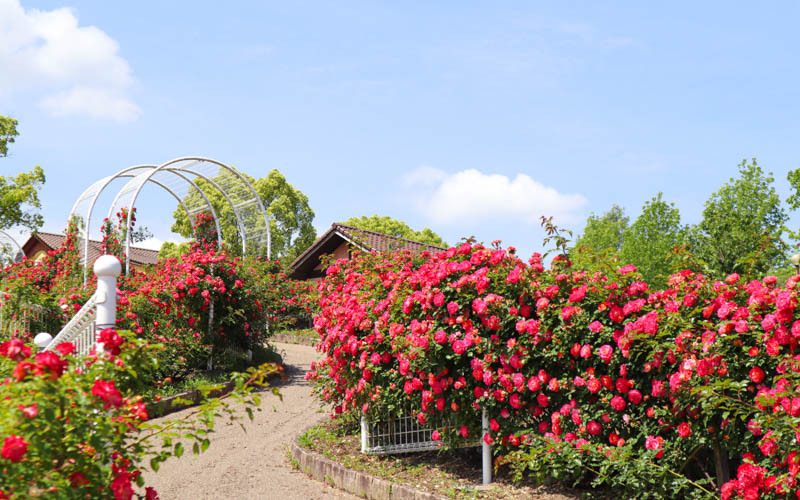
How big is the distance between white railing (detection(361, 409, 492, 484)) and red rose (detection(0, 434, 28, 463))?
13.3 ft

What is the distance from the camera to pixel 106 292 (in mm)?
4375

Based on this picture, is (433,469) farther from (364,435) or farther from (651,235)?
(651,235)

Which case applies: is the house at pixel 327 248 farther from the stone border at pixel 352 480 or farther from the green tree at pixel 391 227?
the green tree at pixel 391 227

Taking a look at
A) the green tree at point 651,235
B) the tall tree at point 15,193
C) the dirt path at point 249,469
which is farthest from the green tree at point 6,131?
the green tree at point 651,235

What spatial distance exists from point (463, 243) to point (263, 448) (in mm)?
3578

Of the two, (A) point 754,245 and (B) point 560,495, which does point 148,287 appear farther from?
(A) point 754,245

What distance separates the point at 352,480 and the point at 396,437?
88 cm

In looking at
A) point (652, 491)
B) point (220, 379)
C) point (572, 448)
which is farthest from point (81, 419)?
point (220, 379)

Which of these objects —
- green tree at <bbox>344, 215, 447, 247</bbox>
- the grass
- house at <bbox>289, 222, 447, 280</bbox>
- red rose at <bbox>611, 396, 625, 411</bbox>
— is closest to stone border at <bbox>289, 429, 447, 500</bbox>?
red rose at <bbox>611, 396, 625, 411</bbox>

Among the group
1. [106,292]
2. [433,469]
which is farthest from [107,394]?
[433,469]

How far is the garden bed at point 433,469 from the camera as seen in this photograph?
4688 mm

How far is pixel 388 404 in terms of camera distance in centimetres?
543

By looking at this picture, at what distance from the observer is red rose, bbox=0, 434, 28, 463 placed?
2047mm

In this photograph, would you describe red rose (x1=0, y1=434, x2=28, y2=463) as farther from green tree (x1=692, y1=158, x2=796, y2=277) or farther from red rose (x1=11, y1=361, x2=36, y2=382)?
green tree (x1=692, y1=158, x2=796, y2=277)
